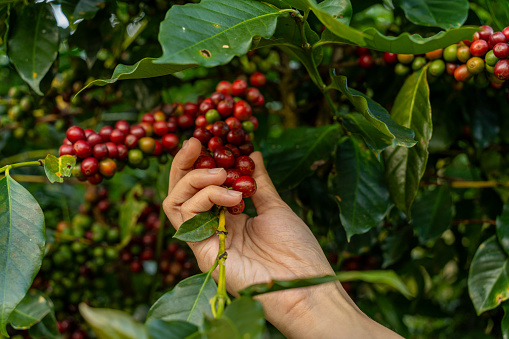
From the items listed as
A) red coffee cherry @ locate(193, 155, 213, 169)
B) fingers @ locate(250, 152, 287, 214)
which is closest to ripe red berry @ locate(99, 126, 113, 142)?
red coffee cherry @ locate(193, 155, 213, 169)

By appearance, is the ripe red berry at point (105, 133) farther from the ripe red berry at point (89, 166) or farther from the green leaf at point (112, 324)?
the green leaf at point (112, 324)

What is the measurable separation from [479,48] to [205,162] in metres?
0.87

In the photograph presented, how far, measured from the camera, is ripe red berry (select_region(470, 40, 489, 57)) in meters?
1.17

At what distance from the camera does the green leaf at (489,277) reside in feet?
4.16

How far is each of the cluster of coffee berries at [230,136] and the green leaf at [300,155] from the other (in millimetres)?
142


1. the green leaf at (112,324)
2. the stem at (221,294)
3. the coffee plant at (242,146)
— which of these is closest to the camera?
the green leaf at (112,324)

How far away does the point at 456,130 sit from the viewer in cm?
175

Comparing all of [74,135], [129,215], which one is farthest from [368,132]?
[129,215]

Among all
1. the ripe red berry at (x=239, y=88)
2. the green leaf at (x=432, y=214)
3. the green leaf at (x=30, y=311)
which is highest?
the ripe red berry at (x=239, y=88)

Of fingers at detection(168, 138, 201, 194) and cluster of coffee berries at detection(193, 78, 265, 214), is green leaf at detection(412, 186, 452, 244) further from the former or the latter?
fingers at detection(168, 138, 201, 194)

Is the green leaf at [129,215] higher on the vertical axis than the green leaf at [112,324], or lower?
lower

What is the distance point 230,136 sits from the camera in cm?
121

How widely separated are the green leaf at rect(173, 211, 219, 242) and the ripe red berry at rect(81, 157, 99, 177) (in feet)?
1.32

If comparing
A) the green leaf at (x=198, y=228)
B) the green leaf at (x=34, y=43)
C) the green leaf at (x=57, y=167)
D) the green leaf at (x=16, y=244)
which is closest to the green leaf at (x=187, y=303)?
the green leaf at (x=198, y=228)
